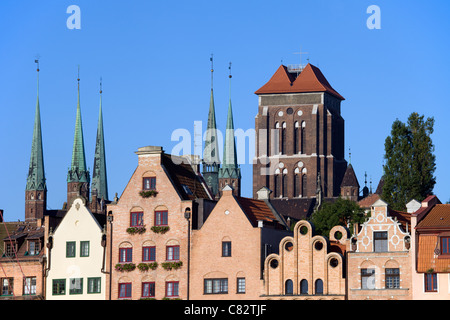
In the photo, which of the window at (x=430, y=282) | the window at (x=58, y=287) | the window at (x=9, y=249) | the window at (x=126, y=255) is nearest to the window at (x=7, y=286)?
the window at (x=9, y=249)

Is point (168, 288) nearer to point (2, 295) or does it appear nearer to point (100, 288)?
point (100, 288)

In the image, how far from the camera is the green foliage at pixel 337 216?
130 m

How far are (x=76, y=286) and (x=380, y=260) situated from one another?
2572cm

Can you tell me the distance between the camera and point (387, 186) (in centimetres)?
13800

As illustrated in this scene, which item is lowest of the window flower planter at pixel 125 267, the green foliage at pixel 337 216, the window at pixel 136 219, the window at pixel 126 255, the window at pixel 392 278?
the window at pixel 392 278

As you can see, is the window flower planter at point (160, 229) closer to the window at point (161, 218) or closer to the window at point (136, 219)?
the window at point (161, 218)

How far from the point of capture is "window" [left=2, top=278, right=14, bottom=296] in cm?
11739

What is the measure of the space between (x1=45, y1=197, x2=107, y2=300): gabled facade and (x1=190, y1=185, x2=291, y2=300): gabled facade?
845cm

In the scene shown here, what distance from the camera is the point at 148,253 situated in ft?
370

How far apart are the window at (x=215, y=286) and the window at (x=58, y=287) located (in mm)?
12481

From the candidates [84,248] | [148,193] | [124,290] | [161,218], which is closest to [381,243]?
[161,218]

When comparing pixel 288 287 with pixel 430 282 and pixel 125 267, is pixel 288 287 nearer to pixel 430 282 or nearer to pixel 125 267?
pixel 430 282

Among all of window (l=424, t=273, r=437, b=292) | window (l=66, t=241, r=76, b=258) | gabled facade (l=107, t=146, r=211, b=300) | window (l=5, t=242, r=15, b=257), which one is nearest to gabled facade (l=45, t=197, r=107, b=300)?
window (l=66, t=241, r=76, b=258)
